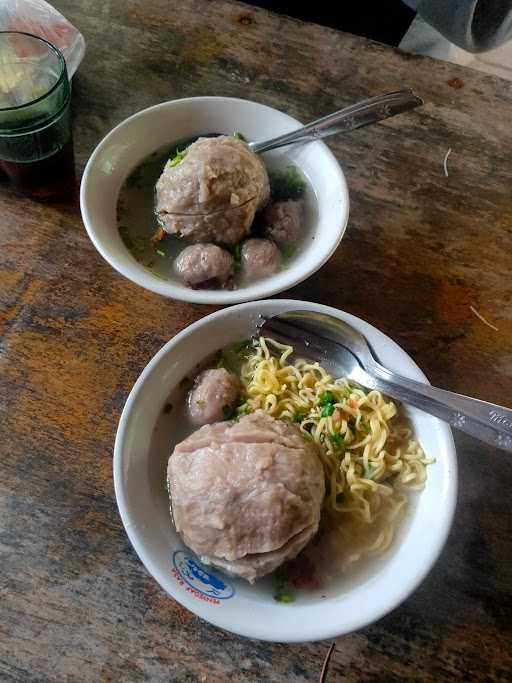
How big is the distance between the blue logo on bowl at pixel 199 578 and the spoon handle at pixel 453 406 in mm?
551

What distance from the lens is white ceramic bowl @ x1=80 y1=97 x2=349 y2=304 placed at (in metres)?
1.62

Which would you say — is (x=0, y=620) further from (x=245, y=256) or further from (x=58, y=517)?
(x=245, y=256)

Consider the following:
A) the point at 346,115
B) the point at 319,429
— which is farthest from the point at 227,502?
the point at 346,115

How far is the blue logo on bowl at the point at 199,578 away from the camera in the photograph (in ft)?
4.31

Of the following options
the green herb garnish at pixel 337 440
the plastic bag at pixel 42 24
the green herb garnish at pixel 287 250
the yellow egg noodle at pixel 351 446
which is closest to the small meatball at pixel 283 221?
the green herb garnish at pixel 287 250

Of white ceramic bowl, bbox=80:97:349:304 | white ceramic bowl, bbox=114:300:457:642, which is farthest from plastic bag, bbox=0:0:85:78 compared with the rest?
white ceramic bowl, bbox=114:300:457:642

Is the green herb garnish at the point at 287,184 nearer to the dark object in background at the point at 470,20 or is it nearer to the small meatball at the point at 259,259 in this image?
the small meatball at the point at 259,259

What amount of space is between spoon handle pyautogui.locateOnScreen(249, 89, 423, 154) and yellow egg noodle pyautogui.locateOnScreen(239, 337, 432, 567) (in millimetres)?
676

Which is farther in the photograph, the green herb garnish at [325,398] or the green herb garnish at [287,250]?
the green herb garnish at [287,250]

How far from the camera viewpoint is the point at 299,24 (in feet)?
7.79

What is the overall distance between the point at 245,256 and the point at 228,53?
969mm

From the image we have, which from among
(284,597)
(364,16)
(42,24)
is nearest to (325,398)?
(284,597)

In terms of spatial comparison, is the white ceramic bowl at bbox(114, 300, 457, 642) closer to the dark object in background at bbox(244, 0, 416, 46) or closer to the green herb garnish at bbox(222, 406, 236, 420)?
the green herb garnish at bbox(222, 406, 236, 420)

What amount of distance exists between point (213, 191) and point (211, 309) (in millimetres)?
326
